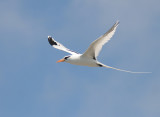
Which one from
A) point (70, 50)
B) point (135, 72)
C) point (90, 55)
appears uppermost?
point (70, 50)

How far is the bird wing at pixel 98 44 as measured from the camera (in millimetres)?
20316

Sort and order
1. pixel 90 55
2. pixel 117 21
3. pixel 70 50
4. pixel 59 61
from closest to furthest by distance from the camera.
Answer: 1. pixel 117 21
2. pixel 90 55
3. pixel 59 61
4. pixel 70 50

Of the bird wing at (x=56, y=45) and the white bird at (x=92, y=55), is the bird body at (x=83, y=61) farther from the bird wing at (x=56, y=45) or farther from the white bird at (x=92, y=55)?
the bird wing at (x=56, y=45)

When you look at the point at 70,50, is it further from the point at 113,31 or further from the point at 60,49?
the point at 113,31

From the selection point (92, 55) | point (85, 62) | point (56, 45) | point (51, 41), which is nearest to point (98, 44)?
point (92, 55)

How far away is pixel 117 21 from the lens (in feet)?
66.9

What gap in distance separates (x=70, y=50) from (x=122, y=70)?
18.5 feet

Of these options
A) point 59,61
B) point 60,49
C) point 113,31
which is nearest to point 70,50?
point 60,49

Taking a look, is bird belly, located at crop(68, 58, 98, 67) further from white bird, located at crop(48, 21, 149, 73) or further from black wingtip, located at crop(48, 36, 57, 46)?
black wingtip, located at crop(48, 36, 57, 46)

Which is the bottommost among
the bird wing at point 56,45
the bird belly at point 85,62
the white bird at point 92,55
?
the bird belly at point 85,62

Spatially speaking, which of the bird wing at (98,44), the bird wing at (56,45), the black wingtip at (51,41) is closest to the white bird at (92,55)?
the bird wing at (98,44)

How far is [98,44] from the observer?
68.4ft

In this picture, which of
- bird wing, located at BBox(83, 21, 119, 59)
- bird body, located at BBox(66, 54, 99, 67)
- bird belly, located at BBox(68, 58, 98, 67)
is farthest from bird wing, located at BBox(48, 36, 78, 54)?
bird wing, located at BBox(83, 21, 119, 59)

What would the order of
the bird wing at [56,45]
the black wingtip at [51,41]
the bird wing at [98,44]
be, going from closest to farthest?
the bird wing at [98,44] → the bird wing at [56,45] → the black wingtip at [51,41]
